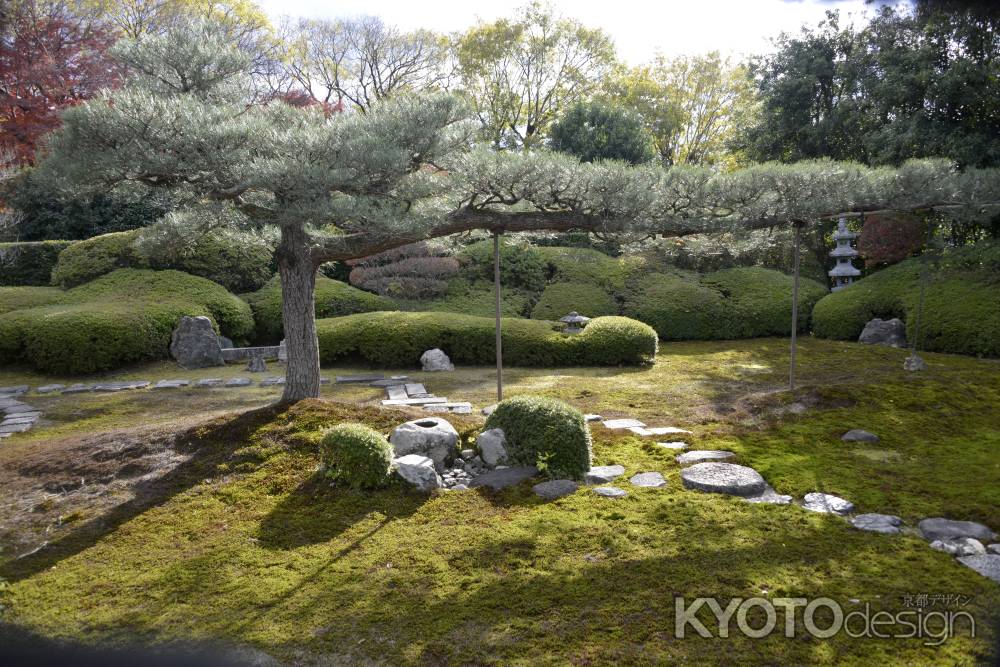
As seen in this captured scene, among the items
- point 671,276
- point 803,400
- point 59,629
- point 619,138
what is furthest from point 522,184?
point 619,138

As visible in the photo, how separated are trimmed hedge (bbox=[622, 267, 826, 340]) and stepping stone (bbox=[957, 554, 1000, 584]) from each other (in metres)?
10.3

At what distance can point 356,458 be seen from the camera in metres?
4.89

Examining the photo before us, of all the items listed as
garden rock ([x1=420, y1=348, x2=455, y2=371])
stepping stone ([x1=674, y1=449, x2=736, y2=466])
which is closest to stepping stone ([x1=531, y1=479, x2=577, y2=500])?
stepping stone ([x1=674, y1=449, x2=736, y2=466])

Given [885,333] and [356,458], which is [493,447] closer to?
[356,458]

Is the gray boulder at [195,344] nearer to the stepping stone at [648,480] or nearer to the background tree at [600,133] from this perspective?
the stepping stone at [648,480]

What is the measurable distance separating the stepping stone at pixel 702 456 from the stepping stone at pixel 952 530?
5.24ft

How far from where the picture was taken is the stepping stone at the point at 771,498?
4.55 m

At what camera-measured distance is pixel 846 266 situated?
14531 mm

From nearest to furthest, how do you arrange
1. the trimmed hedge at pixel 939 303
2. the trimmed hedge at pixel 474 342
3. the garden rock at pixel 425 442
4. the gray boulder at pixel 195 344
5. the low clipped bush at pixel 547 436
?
the low clipped bush at pixel 547 436 < the garden rock at pixel 425 442 < the trimmed hedge at pixel 939 303 < the trimmed hedge at pixel 474 342 < the gray boulder at pixel 195 344

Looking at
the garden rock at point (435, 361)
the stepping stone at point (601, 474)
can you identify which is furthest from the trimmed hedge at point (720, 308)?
the stepping stone at point (601, 474)

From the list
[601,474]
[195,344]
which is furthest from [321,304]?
[601,474]

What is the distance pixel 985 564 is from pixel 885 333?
9706 mm

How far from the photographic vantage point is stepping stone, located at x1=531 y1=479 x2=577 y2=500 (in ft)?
15.7

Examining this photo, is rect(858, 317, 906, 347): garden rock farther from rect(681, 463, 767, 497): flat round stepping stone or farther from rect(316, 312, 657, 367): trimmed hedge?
rect(681, 463, 767, 497): flat round stepping stone
